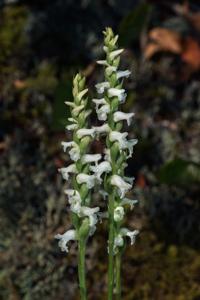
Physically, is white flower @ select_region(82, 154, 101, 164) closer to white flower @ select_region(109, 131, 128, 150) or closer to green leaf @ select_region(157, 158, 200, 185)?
white flower @ select_region(109, 131, 128, 150)

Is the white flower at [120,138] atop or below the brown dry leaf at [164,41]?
below

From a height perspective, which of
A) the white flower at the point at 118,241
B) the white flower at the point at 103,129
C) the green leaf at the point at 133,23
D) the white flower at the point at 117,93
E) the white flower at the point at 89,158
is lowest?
the white flower at the point at 118,241

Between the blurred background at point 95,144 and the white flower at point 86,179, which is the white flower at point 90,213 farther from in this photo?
the blurred background at point 95,144

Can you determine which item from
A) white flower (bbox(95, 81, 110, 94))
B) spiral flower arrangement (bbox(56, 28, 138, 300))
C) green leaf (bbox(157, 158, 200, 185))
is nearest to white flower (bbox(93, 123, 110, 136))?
spiral flower arrangement (bbox(56, 28, 138, 300))

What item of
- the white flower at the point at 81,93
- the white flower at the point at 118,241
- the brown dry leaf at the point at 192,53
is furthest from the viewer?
the brown dry leaf at the point at 192,53

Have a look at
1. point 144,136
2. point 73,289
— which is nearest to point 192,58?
point 144,136

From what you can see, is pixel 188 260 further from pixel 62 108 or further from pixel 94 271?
pixel 62 108

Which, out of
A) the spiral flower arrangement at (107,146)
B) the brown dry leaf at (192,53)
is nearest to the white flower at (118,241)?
the spiral flower arrangement at (107,146)
